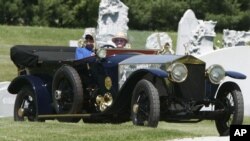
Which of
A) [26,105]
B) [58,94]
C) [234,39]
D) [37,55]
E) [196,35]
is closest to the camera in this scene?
[58,94]

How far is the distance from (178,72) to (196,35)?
44.5 ft

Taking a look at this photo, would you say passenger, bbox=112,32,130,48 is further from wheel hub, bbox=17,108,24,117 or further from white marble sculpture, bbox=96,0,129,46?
white marble sculpture, bbox=96,0,129,46

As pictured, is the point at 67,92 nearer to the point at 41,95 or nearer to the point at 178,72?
the point at 41,95

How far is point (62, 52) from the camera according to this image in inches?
511

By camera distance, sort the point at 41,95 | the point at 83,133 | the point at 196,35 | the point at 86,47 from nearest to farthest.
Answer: the point at 83,133
the point at 86,47
the point at 41,95
the point at 196,35

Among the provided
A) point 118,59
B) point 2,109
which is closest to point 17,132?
point 118,59

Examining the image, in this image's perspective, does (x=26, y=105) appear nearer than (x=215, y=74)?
No

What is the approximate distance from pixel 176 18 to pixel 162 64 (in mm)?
40731

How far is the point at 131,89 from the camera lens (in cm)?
1039

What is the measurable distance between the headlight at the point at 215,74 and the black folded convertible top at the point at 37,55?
2.71 meters

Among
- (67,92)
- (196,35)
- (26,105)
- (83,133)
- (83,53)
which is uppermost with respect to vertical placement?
(83,53)

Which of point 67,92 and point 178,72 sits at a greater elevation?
point 178,72

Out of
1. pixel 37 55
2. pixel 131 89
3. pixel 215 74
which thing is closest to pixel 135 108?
pixel 131 89

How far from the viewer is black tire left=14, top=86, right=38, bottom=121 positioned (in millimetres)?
12234
